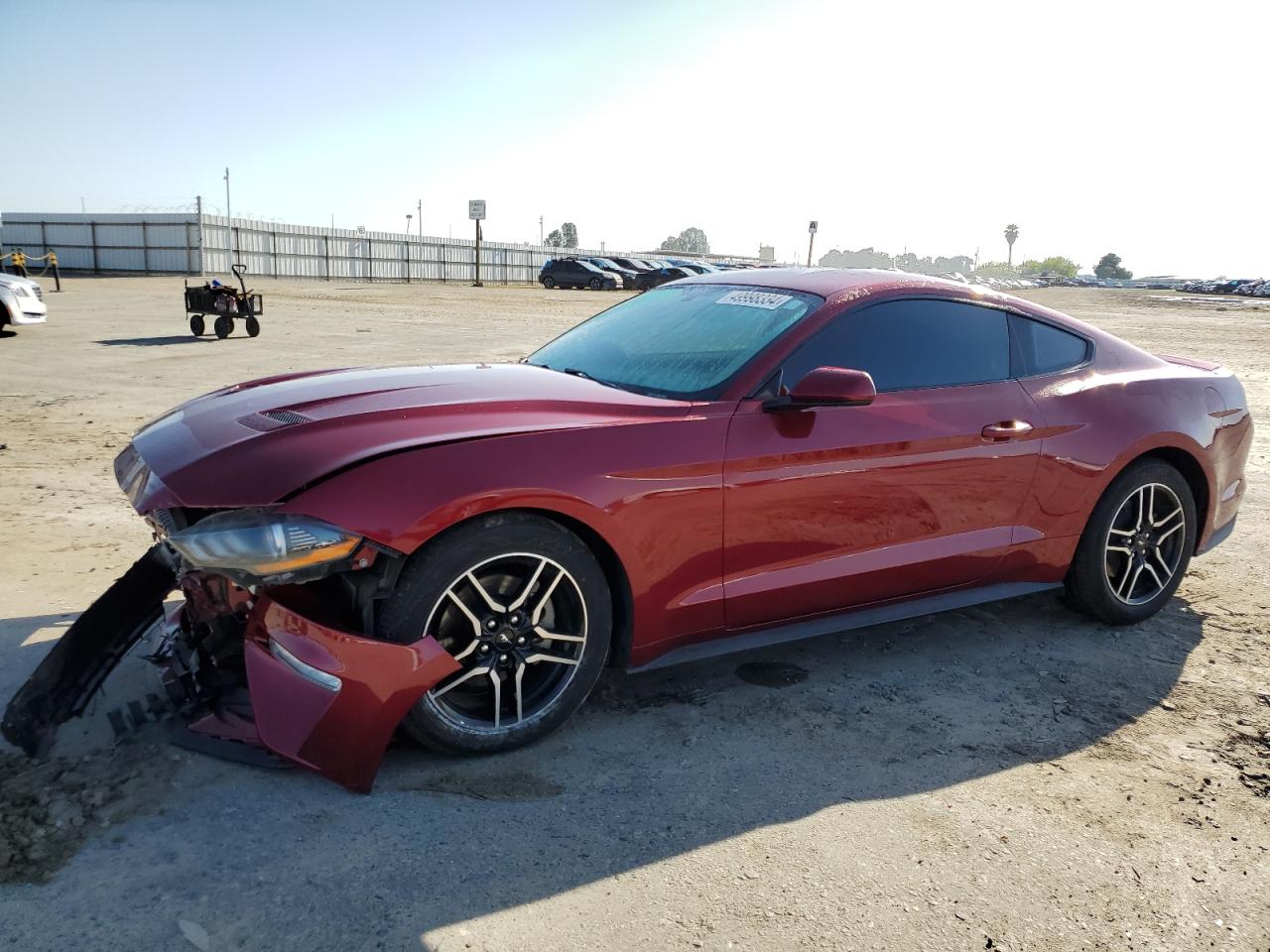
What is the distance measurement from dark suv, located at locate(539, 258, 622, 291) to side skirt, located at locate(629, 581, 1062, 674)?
1527 inches

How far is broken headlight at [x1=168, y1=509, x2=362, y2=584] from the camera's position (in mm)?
2621

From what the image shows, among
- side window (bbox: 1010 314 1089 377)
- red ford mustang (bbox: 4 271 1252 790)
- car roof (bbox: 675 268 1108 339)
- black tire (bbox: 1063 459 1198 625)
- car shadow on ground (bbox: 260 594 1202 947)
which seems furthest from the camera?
black tire (bbox: 1063 459 1198 625)

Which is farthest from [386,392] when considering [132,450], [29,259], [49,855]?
[29,259]

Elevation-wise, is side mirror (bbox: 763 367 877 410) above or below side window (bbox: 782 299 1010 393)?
below

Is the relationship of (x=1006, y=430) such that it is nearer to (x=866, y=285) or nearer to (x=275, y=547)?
(x=866, y=285)

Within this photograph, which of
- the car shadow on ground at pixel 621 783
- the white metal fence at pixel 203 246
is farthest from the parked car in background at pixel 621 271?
the car shadow on ground at pixel 621 783

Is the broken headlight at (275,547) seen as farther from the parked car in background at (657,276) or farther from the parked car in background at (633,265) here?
the parked car in background at (633,265)

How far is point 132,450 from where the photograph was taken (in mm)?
3246

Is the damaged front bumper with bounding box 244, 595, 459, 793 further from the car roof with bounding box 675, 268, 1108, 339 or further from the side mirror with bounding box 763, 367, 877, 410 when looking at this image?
the car roof with bounding box 675, 268, 1108, 339

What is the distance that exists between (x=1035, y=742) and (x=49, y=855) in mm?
2961

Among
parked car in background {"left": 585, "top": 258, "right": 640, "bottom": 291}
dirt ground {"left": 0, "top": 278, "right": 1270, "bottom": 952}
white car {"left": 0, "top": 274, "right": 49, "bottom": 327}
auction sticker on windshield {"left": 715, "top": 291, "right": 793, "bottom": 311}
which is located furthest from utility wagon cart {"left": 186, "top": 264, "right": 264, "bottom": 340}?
parked car in background {"left": 585, "top": 258, "right": 640, "bottom": 291}

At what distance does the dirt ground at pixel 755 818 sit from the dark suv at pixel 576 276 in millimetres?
38615

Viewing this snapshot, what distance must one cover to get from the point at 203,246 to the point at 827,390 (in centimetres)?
4324

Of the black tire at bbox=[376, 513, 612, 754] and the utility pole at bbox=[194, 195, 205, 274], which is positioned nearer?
the black tire at bbox=[376, 513, 612, 754]
